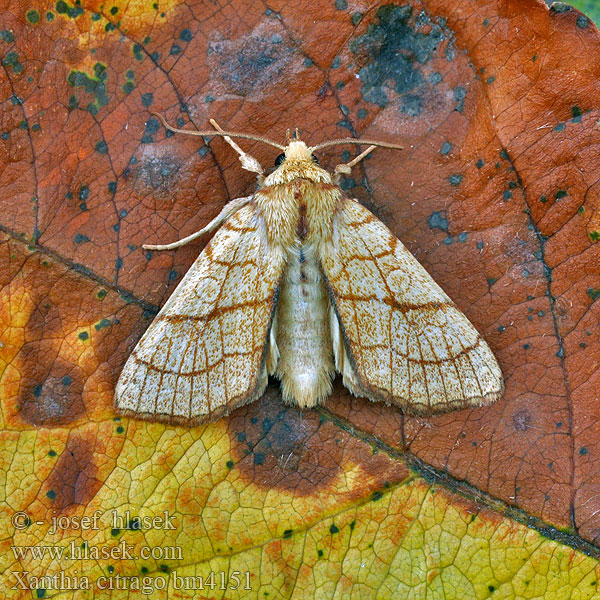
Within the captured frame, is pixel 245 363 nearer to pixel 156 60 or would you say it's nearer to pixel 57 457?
pixel 57 457

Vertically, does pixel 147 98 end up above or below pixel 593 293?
above

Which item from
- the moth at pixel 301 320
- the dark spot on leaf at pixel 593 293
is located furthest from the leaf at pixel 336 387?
the moth at pixel 301 320

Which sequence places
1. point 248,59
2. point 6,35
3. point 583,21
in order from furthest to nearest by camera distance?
1. point 248,59
2. point 6,35
3. point 583,21

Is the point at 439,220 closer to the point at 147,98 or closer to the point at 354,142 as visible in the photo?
the point at 354,142

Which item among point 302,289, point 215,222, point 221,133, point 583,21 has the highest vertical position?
point 583,21

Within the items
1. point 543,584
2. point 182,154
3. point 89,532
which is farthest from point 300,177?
point 543,584

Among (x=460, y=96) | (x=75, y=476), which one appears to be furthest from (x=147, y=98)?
(x=75, y=476)
